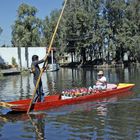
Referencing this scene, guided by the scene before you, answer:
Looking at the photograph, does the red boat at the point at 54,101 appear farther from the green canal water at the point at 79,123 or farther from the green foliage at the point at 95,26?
the green foliage at the point at 95,26

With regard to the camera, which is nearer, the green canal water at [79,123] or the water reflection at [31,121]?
the green canal water at [79,123]

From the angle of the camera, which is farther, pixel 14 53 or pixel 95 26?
pixel 95 26

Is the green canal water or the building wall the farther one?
the building wall

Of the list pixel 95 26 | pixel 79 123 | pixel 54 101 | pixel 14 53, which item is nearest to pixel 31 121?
pixel 79 123

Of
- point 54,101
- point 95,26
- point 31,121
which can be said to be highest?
point 95,26

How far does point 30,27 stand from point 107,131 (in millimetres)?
71455

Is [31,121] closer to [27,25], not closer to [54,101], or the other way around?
[54,101]

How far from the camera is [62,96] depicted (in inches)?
898

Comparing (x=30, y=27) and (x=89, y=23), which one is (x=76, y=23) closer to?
(x=89, y=23)

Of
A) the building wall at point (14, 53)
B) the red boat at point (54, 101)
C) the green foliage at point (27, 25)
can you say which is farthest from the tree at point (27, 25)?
the red boat at point (54, 101)

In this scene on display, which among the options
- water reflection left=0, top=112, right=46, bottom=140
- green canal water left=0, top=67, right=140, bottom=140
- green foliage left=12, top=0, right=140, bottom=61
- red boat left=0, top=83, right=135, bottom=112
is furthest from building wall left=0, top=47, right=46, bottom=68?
water reflection left=0, top=112, right=46, bottom=140

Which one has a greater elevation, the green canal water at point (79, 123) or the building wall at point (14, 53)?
the building wall at point (14, 53)

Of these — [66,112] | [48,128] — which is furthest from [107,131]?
[66,112]

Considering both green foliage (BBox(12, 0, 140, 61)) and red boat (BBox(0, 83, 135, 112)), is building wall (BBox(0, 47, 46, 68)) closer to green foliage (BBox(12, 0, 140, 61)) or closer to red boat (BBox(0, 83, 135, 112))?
green foliage (BBox(12, 0, 140, 61))
